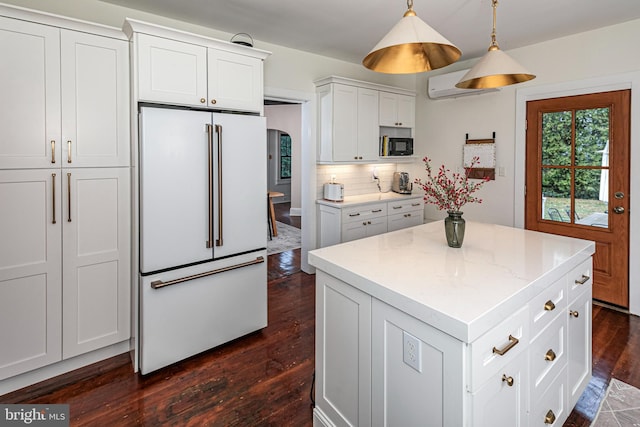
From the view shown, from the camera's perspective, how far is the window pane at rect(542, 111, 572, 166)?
3.62 m

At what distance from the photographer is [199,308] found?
258cm

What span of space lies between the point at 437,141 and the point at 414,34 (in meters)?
3.66

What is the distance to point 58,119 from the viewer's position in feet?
7.15

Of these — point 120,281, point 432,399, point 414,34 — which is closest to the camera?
point 432,399

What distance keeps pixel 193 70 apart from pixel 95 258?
1.46 meters

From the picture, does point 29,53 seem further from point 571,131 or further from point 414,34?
point 571,131

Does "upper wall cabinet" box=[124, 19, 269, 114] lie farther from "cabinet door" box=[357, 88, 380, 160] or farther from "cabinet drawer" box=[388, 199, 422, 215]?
"cabinet drawer" box=[388, 199, 422, 215]

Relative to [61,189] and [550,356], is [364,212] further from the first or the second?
[61,189]

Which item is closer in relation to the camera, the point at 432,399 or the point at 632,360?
the point at 432,399

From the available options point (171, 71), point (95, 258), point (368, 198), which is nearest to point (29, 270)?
point (95, 258)

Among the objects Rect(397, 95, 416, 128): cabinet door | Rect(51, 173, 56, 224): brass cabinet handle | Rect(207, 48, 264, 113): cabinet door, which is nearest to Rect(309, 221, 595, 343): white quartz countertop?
Rect(207, 48, 264, 113): cabinet door

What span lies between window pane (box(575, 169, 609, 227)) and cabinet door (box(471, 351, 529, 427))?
2.84 meters

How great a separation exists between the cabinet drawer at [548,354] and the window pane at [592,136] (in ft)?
8.17

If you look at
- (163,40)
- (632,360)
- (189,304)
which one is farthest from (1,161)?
(632,360)
